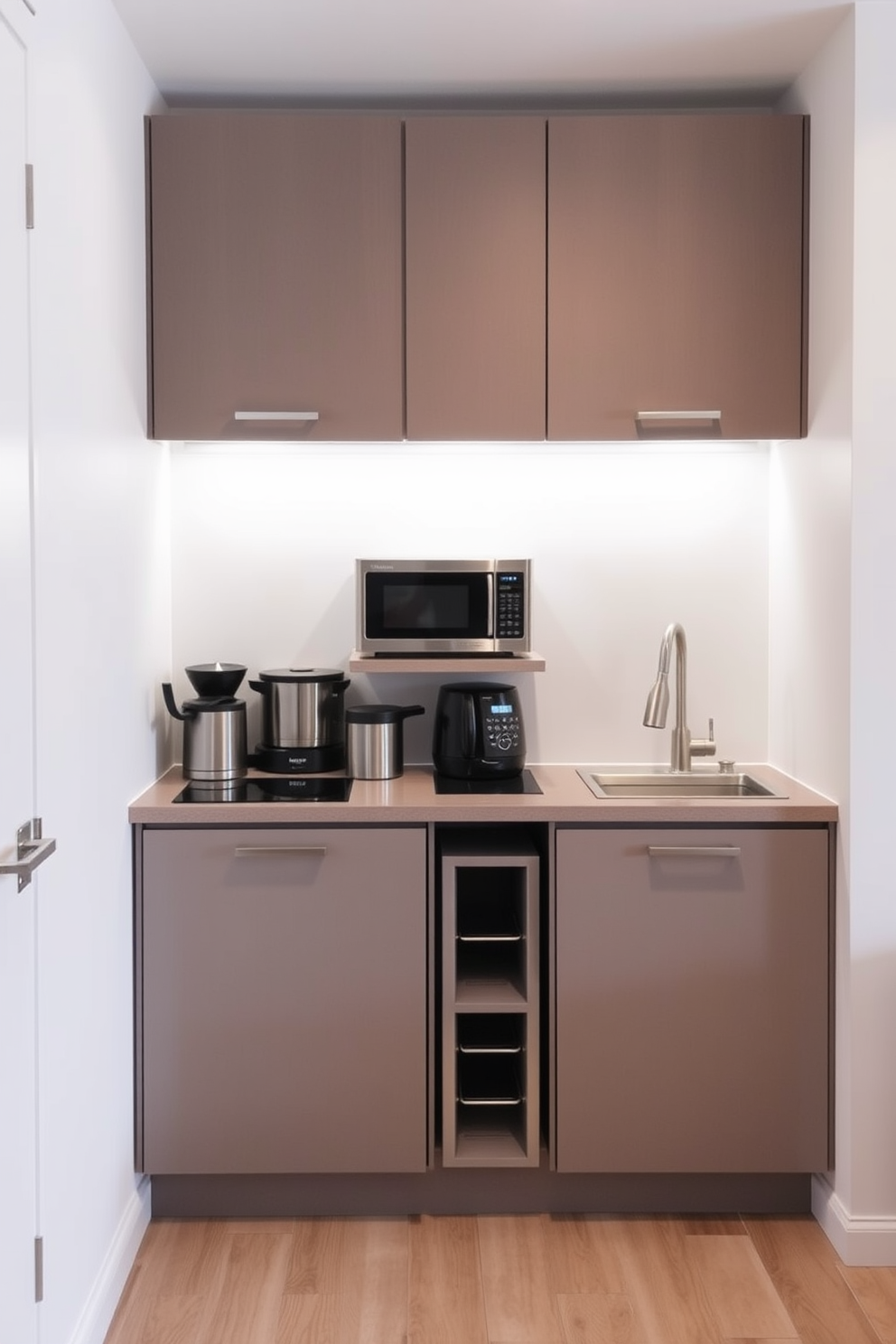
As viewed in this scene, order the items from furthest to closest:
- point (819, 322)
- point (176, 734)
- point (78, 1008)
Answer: point (176, 734) < point (819, 322) < point (78, 1008)

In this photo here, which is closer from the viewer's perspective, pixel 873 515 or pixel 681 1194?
pixel 873 515

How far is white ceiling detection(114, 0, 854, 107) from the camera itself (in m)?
2.40

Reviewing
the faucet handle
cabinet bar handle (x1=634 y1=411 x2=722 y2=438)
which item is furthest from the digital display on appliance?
the faucet handle

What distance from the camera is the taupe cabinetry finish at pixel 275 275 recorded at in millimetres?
2717

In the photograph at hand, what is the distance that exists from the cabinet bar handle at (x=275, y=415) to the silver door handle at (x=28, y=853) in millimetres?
1177

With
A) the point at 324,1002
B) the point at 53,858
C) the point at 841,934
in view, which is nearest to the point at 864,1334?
the point at 841,934

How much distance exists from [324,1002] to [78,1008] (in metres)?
0.61

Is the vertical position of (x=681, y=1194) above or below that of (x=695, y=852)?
below

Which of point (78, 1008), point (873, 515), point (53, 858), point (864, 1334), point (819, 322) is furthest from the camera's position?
point (819, 322)

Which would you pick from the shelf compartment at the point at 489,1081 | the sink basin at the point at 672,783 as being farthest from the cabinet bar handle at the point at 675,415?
the shelf compartment at the point at 489,1081

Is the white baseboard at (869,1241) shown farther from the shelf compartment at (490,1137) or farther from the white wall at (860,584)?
the shelf compartment at (490,1137)

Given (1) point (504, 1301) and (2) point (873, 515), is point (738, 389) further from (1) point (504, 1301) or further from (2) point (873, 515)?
(1) point (504, 1301)

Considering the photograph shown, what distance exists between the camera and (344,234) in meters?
2.73

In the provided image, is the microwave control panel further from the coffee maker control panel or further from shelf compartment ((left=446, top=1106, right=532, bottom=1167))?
shelf compartment ((left=446, top=1106, right=532, bottom=1167))
